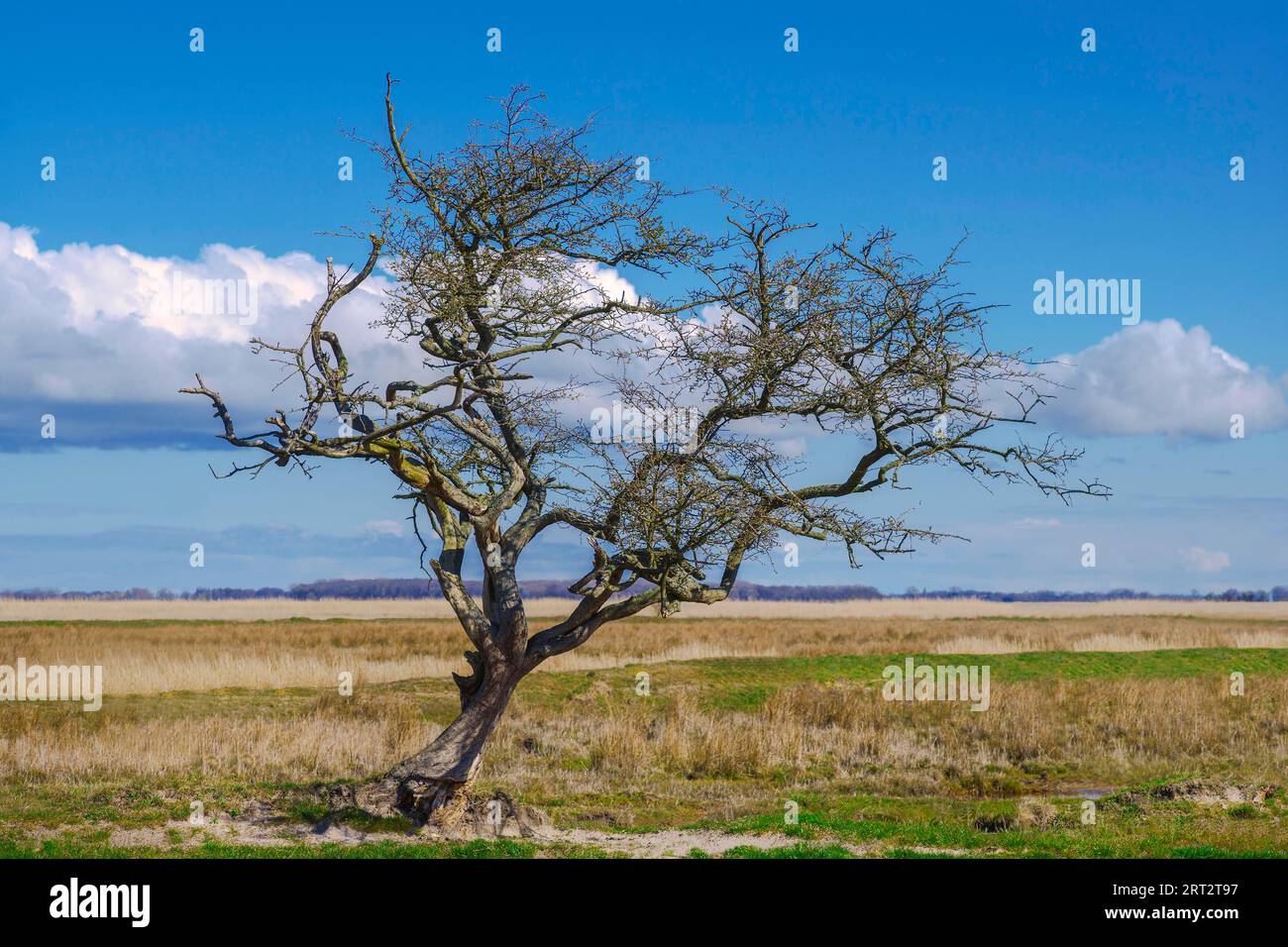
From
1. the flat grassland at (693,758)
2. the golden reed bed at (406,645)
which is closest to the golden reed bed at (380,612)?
the golden reed bed at (406,645)

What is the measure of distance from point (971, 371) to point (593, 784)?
1065cm

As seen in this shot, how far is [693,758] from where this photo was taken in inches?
949

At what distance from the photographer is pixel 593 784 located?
22.4 metres

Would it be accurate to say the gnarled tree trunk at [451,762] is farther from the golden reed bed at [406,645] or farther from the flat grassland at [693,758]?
the golden reed bed at [406,645]

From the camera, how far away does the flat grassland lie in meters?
16.6

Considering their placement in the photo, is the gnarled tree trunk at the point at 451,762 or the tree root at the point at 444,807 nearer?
the tree root at the point at 444,807

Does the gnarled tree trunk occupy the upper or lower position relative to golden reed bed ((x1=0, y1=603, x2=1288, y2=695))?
upper

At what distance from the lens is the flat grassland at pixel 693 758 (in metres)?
16.6

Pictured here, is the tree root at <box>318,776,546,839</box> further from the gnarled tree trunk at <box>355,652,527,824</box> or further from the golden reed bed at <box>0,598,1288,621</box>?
the golden reed bed at <box>0,598,1288,621</box>
